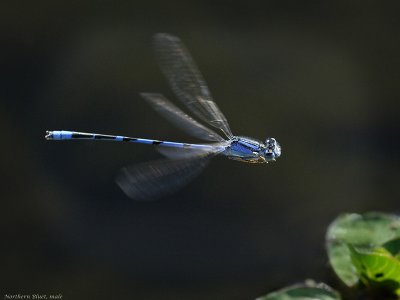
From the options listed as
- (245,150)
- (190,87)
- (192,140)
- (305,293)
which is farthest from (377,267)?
(192,140)

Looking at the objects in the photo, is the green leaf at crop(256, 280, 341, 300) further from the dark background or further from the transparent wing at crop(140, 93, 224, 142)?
the transparent wing at crop(140, 93, 224, 142)

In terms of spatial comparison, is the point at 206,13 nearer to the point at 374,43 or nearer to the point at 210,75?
the point at 210,75

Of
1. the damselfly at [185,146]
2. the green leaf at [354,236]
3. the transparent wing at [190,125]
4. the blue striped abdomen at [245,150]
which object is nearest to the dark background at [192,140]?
the green leaf at [354,236]

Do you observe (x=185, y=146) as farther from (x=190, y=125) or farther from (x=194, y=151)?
(x=190, y=125)

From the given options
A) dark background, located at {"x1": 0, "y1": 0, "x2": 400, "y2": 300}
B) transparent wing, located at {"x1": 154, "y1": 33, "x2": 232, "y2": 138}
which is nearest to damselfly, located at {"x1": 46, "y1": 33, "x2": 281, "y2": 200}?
transparent wing, located at {"x1": 154, "y1": 33, "x2": 232, "y2": 138}

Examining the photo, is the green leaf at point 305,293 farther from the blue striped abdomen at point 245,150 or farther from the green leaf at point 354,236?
the blue striped abdomen at point 245,150
